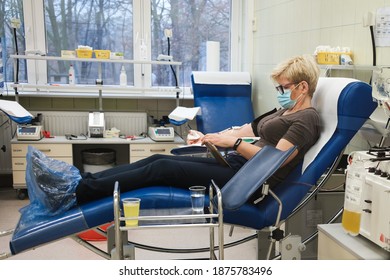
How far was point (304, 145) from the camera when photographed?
6.29 ft

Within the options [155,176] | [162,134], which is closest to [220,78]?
[162,134]

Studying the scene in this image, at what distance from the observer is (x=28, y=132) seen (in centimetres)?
359

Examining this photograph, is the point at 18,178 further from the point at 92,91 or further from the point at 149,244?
the point at 149,244

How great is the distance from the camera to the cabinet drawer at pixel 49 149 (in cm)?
355

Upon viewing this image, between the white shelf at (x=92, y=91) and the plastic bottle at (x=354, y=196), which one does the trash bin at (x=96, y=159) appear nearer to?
the white shelf at (x=92, y=91)

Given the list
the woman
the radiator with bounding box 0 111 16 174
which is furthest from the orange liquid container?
the radiator with bounding box 0 111 16 174

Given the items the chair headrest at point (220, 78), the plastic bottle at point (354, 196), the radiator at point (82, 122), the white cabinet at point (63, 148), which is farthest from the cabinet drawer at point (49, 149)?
the plastic bottle at point (354, 196)

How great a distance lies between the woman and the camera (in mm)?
1887

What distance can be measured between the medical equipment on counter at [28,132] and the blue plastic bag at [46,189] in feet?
6.16

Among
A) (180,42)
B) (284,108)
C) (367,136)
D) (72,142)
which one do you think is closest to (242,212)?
(284,108)

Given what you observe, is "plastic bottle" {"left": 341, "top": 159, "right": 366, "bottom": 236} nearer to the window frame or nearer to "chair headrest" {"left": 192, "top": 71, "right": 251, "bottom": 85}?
"chair headrest" {"left": 192, "top": 71, "right": 251, "bottom": 85}
